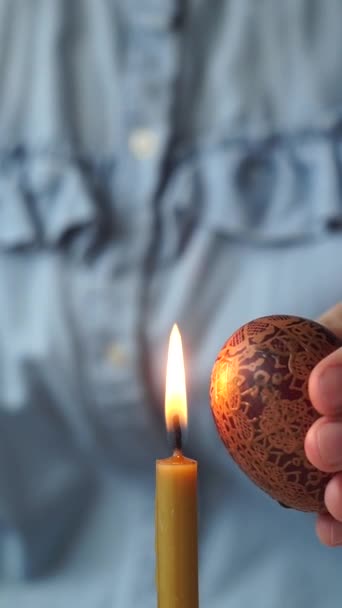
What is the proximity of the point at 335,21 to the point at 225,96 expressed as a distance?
0.13 m

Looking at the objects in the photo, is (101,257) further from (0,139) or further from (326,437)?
(326,437)

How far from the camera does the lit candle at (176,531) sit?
0.32 meters

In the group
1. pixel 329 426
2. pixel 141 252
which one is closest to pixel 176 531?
pixel 329 426

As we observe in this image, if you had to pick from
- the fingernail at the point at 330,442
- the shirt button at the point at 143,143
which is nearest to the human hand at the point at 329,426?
the fingernail at the point at 330,442

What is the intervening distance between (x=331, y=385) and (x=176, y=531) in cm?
11

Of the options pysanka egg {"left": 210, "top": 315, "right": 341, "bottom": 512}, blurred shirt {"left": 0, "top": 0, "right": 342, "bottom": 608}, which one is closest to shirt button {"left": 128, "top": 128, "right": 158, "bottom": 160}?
blurred shirt {"left": 0, "top": 0, "right": 342, "bottom": 608}

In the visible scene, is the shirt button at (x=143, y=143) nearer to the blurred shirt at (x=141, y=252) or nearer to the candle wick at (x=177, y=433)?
the blurred shirt at (x=141, y=252)

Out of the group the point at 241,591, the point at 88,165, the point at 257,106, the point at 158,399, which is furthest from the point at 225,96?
the point at 241,591

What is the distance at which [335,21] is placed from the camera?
2.60 feet

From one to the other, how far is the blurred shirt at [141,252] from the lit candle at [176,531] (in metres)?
0.38

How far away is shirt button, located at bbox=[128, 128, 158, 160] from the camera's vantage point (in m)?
0.78

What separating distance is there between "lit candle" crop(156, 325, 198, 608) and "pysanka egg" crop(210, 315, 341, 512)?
96mm

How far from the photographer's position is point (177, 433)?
13.9 inches

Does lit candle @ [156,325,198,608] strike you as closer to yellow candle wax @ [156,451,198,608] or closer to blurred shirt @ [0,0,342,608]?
yellow candle wax @ [156,451,198,608]
